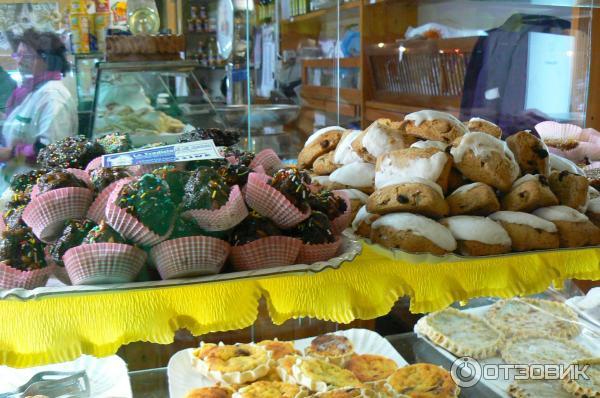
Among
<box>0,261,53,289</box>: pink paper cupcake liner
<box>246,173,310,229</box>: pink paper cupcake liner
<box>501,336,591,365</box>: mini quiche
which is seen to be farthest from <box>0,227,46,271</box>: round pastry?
<box>501,336,591,365</box>: mini quiche

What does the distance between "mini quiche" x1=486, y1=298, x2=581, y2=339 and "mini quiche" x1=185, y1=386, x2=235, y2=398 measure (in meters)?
0.76

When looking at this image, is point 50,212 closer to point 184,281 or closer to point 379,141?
point 184,281

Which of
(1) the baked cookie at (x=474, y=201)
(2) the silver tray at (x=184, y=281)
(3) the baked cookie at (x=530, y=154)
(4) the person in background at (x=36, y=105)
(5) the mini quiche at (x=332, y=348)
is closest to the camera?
(2) the silver tray at (x=184, y=281)

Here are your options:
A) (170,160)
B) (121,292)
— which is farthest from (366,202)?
(121,292)

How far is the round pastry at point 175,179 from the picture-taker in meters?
0.94

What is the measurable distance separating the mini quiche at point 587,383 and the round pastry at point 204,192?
993mm

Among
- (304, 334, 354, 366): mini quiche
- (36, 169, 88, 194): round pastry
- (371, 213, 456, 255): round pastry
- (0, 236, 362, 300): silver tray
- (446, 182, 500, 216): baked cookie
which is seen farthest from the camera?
(304, 334, 354, 366): mini quiche

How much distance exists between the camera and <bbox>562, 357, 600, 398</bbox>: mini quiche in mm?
1421

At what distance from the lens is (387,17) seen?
3.39 meters

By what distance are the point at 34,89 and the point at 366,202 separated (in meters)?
2.49

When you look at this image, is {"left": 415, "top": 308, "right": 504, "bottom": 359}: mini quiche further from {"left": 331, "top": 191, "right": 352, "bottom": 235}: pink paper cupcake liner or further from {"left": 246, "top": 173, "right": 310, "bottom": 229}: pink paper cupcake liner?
{"left": 246, "top": 173, "right": 310, "bottom": 229}: pink paper cupcake liner

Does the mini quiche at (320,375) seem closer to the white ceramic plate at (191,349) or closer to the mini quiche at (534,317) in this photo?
the white ceramic plate at (191,349)

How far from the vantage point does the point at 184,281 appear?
0.89 metres

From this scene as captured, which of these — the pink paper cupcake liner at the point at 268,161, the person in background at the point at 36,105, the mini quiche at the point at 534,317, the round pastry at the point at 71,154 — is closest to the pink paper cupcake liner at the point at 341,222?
the pink paper cupcake liner at the point at 268,161
